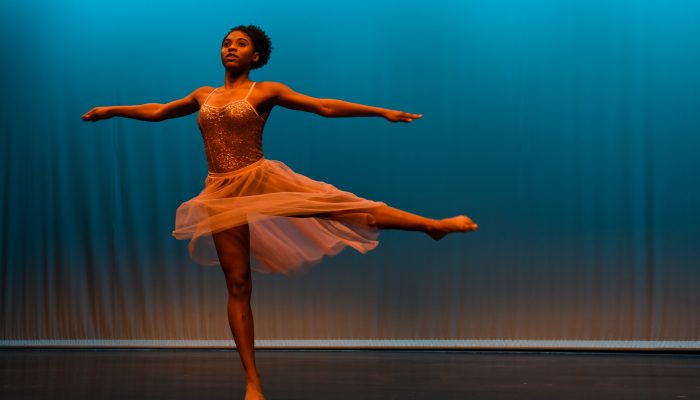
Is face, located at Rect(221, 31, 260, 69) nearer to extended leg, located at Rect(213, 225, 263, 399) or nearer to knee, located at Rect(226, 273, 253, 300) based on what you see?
extended leg, located at Rect(213, 225, 263, 399)

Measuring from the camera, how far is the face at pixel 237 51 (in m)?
2.93

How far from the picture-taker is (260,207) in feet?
9.07

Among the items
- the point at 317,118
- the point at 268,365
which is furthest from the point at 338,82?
the point at 268,365

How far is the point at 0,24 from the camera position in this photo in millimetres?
5508

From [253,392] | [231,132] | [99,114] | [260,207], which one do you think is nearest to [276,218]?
[260,207]

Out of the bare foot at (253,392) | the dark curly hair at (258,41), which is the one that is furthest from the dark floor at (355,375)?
the dark curly hair at (258,41)

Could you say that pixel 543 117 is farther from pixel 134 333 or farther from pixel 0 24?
pixel 0 24

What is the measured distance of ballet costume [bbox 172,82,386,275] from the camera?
2.77 meters

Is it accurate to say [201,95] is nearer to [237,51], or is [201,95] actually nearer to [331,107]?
[237,51]

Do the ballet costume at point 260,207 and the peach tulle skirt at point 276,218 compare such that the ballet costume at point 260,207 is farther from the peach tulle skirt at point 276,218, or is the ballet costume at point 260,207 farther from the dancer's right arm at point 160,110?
the dancer's right arm at point 160,110

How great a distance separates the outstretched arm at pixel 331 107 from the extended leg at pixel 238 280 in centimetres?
45

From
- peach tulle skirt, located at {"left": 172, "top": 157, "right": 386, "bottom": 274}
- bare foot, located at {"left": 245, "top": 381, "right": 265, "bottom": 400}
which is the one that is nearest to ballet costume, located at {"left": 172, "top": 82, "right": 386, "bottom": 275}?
peach tulle skirt, located at {"left": 172, "top": 157, "right": 386, "bottom": 274}

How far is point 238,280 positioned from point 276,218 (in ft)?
0.91

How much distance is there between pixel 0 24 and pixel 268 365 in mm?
2994
